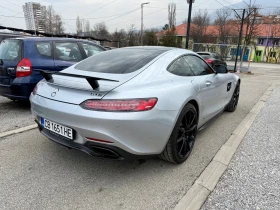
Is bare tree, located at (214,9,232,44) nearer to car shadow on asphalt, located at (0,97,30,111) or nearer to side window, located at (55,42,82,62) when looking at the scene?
side window, located at (55,42,82,62)

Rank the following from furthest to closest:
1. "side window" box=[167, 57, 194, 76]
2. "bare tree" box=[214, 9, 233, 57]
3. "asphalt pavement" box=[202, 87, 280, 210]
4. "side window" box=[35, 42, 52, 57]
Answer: "bare tree" box=[214, 9, 233, 57]
"side window" box=[35, 42, 52, 57]
"side window" box=[167, 57, 194, 76]
"asphalt pavement" box=[202, 87, 280, 210]

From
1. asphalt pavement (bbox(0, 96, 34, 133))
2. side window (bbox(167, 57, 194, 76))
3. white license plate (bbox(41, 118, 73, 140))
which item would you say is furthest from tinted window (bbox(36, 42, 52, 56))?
side window (bbox(167, 57, 194, 76))

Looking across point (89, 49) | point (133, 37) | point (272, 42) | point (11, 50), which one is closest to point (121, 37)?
point (133, 37)

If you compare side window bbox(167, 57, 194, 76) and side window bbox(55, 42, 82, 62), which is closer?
side window bbox(167, 57, 194, 76)

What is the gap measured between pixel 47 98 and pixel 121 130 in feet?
3.13

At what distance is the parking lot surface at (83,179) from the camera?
212cm

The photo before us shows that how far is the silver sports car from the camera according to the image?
2.08m

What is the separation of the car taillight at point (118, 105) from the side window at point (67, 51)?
10.4 feet

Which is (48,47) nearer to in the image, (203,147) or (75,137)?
(75,137)

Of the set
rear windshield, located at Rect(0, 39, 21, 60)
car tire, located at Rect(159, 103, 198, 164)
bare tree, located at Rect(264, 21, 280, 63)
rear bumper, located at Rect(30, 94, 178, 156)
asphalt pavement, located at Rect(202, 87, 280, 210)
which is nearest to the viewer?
rear bumper, located at Rect(30, 94, 178, 156)

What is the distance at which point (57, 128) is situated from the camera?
93.7 inches

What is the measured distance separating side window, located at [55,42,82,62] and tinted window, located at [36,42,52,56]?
15 cm

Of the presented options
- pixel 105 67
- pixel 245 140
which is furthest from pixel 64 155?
pixel 245 140

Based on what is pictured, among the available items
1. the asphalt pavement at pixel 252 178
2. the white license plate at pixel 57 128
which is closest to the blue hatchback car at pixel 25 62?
the white license plate at pixel 57 128
